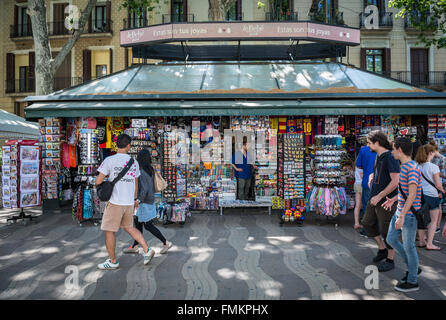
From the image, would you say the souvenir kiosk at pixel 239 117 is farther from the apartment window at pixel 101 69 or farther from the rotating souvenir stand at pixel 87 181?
the apartment window at pixel 101 69

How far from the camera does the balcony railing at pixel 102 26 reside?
64.5 ft

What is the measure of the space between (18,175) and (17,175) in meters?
0.02

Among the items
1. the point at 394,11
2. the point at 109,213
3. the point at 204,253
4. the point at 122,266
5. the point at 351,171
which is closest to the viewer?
the point at 109,213

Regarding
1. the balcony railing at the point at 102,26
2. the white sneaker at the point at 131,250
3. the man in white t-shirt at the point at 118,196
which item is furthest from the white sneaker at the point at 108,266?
the balcony railing at the point at 102,26

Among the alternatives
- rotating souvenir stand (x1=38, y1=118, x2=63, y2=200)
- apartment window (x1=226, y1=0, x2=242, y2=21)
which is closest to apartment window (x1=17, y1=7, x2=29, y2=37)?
apartment window (x1=226, y1=0, x2=242, y2=21)

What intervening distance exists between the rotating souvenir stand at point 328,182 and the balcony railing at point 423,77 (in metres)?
14.2

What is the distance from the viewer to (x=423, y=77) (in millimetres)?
18703

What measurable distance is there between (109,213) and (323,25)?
8.24m

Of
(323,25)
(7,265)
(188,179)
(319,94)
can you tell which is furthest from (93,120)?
(323,25)

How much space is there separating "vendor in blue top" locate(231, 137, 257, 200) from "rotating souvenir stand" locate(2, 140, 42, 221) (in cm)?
499

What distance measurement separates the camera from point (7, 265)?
4.82 m

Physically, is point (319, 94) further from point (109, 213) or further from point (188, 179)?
point (109, 213)

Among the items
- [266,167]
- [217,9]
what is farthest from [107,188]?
[217,9]

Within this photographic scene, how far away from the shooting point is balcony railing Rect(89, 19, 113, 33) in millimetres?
19656
